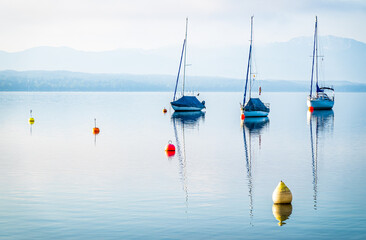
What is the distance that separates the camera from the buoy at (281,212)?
2667 centimetres

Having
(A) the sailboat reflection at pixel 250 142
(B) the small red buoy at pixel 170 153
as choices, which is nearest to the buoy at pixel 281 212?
(A) the sailboat reflection at pixel 250 142

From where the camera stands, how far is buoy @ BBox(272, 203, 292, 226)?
26.7 meters

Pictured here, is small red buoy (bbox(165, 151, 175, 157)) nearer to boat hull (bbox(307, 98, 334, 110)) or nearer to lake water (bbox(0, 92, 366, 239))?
lake water (bbox(0, 92, 366, 239))

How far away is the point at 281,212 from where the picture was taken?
27875 millimetres

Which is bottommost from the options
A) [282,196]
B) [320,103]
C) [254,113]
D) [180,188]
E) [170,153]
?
[282,196]

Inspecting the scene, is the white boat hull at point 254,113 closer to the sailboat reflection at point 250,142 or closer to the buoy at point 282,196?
the sailboat reflection at point 250,142

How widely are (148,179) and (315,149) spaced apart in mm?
23250

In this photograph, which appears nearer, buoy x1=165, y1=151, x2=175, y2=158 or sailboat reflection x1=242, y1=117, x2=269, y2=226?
sailboat reflection x1=242, y1=117, x2=269, y2=226

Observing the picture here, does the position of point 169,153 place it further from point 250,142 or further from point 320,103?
point 320,103

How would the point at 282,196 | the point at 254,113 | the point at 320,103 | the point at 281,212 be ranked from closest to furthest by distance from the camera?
the point at 281,212, the point at 282,196, the point at 254,113, the point at 320,103

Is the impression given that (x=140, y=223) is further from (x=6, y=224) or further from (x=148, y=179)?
(x=148, y=179)

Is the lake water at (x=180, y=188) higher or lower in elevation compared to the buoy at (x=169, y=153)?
lower

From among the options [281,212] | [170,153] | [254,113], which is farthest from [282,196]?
[254,113]

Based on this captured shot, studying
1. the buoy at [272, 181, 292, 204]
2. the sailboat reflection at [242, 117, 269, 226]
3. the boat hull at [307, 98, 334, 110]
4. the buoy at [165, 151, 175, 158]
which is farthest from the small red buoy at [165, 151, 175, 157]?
the boat hull at [307, 98, 334, 110]
